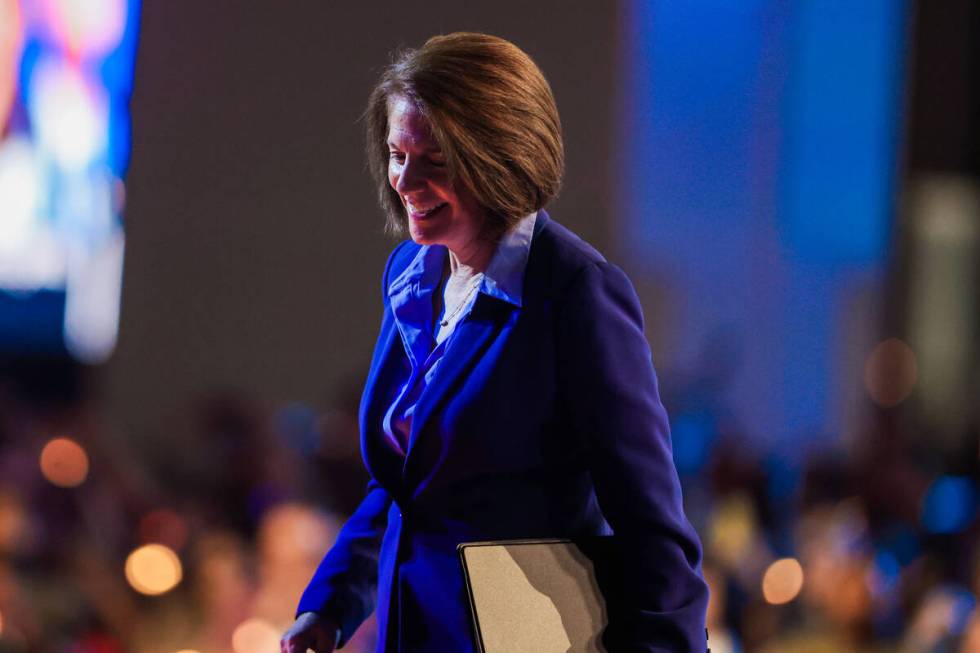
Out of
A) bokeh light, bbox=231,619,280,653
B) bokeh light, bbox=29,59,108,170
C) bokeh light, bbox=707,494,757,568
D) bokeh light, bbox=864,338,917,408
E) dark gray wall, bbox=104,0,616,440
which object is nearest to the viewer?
bokeh light, bbox=231,619,280,653

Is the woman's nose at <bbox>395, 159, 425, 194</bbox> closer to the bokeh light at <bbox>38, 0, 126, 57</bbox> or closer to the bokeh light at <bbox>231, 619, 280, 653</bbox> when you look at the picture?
the bokeh light at <bbox>231, 619, 280, 653</bbox>

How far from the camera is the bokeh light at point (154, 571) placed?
289 cm

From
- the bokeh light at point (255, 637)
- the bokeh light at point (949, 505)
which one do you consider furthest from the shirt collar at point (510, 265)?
the bokeh light at point (949, 505)

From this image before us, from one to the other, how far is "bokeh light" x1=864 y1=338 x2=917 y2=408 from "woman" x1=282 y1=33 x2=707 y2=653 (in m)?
6.04

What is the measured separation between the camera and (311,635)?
1149 millimetres

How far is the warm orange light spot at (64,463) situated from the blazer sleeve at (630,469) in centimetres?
263

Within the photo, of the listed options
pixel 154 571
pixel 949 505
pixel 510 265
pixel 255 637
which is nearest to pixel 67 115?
pixel 154 571

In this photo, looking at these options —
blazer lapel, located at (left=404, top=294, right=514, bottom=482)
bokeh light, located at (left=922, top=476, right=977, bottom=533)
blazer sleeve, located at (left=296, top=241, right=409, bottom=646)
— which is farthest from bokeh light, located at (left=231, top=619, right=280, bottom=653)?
bokeh light, located at (left=922, top=476, right=977, bottom=533)

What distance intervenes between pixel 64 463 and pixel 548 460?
2671mm

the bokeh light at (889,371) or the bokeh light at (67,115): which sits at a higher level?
the bokeh light at (67,115)

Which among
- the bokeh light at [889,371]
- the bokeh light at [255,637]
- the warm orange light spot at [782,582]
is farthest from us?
the bokeh light at [889,371]

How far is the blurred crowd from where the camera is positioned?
2.79 m

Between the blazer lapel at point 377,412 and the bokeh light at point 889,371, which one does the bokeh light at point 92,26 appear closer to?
the blazer lapel at point 377,412

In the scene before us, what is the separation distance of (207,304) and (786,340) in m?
2.92
